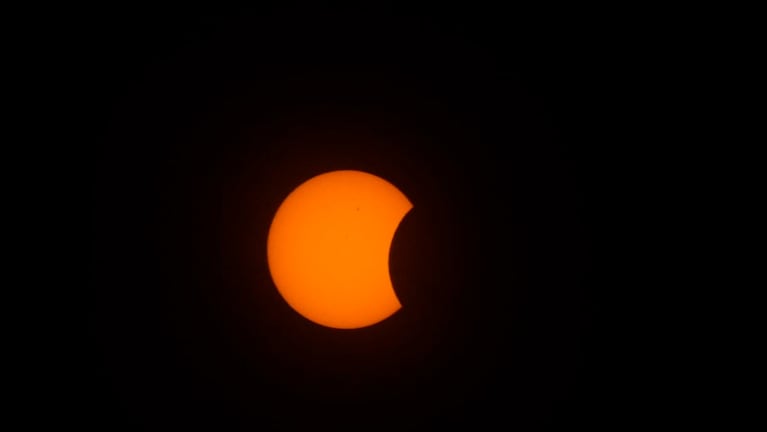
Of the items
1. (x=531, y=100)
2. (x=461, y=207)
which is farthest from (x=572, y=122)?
(x=461, y=207)

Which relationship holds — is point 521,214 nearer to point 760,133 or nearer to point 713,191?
point 713,191

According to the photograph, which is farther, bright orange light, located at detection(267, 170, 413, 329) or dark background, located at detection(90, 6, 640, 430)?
dark background, located at detection(90, 6, 640, 430)

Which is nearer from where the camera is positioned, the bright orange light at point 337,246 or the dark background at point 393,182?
the bright orange light at point 337,246

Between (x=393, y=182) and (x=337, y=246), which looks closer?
(x=337, y=246)
